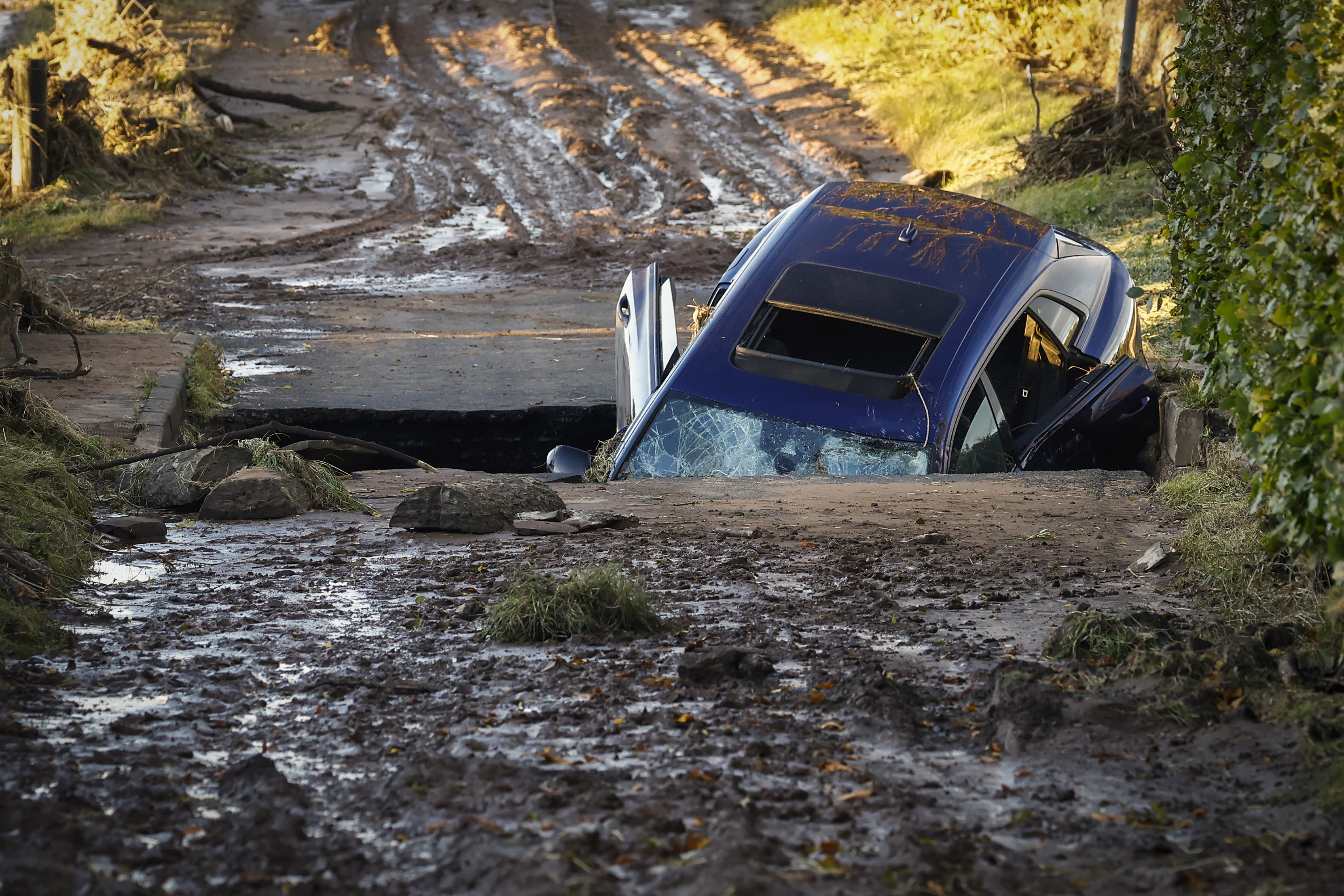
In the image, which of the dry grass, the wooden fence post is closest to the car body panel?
the dry grass

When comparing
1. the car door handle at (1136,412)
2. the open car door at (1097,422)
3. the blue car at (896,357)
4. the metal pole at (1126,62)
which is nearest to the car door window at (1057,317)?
the blue car at (896,357)

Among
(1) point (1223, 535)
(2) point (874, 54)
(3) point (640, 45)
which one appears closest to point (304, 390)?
(1) point (1223, 535)

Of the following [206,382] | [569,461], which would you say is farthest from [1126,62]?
[206,382]

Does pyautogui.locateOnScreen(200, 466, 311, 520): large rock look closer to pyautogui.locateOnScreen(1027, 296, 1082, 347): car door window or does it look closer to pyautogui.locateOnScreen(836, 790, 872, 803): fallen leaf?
pyautogui.locateOnScreen(836, 790, 872, 803): fallen leaf

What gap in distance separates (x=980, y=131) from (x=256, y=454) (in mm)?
14838

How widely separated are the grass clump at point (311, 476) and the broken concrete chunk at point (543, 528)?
944 mm

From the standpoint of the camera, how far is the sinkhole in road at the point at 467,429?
8.61 metres

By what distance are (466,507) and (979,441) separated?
2.69 meters

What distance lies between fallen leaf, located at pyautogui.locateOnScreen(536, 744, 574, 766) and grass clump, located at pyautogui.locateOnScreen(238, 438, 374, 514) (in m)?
3.03

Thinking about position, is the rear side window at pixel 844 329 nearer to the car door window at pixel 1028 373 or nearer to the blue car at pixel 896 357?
the blue car at pixel 896 357

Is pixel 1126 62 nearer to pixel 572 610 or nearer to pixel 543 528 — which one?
pixel 543 528

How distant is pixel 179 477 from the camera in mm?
5844

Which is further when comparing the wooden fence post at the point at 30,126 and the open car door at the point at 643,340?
the wooden fence post at the point at 30,126

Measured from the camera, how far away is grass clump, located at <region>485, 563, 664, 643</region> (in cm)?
403
